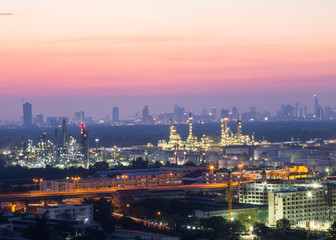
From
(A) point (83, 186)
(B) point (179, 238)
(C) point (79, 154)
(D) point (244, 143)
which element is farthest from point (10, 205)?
(D) point (244, 143)

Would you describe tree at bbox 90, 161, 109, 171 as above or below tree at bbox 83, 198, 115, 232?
above

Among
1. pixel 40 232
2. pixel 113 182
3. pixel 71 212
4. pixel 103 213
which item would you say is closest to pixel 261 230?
pixel 103 213

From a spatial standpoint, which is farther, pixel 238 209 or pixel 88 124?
pixel 88 124

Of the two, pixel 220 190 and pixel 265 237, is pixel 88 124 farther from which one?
pixel 265 237

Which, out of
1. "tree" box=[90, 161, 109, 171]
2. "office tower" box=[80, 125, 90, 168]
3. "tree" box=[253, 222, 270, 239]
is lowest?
"tree" box=[253, 222, 270, 239]

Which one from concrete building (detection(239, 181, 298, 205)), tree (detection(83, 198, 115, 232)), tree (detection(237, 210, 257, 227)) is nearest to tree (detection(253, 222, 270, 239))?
tree (detection(237, 210, 257, 227))

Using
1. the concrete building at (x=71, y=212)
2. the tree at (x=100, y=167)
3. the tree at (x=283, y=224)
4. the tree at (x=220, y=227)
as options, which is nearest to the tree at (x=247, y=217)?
the tree at (x=220, y=227)

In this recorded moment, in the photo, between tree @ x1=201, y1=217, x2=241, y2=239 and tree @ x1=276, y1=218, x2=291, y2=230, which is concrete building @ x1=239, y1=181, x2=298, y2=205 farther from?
tree @ x1=201, y1=217, x2=241, y2=239
